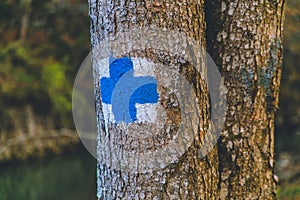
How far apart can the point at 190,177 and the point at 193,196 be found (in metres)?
0.07

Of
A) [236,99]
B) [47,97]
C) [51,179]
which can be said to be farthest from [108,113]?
[47,97]

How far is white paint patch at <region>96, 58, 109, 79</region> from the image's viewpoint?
1.71 m

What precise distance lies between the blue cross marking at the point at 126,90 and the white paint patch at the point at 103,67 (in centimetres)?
2

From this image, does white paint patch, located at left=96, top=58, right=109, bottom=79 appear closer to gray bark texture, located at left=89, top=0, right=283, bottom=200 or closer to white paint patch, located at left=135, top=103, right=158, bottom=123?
gray bark texture, located at left=89, top=0, right=283, bottom=200

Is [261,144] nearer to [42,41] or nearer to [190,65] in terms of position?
[190,65]

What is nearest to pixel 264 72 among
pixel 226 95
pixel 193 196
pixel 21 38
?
pixel 226 95

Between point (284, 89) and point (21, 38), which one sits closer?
point (21, 38)

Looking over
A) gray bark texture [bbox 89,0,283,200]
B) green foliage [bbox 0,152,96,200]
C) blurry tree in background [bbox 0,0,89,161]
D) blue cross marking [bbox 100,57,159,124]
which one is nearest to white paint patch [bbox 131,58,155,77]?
blue cross marking [bbox 100,57,159,124]

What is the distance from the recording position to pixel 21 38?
6660 millimetres

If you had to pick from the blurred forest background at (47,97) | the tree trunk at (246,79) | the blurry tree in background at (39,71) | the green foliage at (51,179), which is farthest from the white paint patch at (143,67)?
the blurry tree in background at (39,71)

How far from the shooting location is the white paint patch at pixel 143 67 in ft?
5.41

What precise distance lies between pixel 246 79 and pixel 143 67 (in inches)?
21.9

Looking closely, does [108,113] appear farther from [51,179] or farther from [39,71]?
[39,71]

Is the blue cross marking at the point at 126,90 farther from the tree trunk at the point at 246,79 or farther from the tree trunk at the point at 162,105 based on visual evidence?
the tree trunk at the point at 246,79
